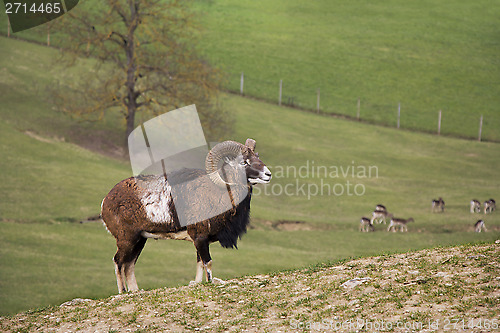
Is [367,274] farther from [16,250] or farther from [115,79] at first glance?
[115,79]

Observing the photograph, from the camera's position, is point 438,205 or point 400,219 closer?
point 400,219

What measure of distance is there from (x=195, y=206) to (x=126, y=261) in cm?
209

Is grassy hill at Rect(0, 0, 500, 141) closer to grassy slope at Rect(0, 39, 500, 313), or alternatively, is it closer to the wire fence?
Answer: the wire fence

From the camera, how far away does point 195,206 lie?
1387 centimetres

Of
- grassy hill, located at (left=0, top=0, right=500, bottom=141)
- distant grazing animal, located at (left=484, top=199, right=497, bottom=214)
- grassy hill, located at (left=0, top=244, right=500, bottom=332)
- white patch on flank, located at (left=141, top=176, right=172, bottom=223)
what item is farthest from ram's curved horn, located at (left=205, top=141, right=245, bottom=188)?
grassy hill, located at (left=0, top=0, right=500, bottom=141)

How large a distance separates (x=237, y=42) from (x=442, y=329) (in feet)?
244

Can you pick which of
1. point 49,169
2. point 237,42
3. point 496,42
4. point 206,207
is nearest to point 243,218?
point 206,207

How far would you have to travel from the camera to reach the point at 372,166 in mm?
52531

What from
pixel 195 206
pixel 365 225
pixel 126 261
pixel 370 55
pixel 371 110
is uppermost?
pixel 370 55

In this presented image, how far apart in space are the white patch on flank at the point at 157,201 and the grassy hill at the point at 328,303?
1.59 m

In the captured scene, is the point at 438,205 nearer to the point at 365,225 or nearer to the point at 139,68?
the point at 365,225

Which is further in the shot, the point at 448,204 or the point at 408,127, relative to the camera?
the point at 408,127

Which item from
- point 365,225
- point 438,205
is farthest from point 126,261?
point 438,205

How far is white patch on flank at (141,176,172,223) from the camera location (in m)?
13.9
